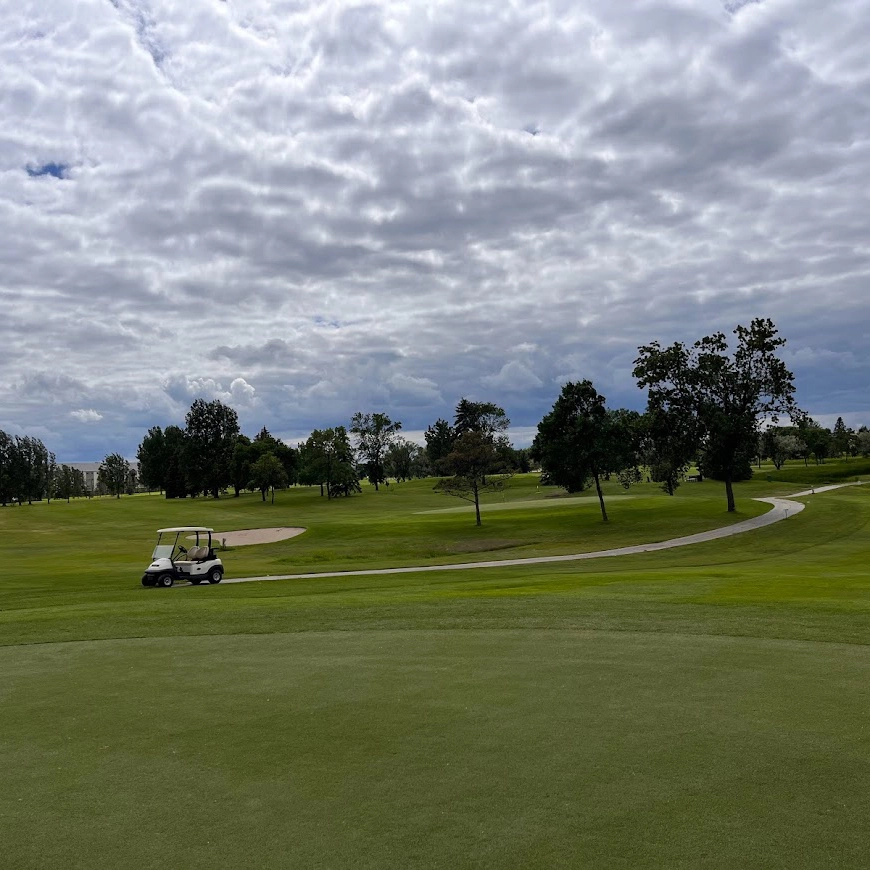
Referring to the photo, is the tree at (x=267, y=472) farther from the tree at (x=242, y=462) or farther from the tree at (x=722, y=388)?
the tree at (x=722, y=388)

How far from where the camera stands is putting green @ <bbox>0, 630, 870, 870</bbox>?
18.6 ft

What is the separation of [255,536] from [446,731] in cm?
5103

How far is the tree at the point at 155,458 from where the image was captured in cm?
14225

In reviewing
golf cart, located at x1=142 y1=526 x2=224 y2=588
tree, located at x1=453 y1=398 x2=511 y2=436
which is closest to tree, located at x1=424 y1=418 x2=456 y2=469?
tree, located at x1=453 y1=398 x2=511 y2=436

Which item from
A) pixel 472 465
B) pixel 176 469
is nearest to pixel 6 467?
pixel 176 469

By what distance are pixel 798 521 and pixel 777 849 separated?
50207mm

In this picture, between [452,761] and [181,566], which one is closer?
[452,761]

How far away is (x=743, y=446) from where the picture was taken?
193 ft

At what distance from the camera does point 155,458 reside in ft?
469

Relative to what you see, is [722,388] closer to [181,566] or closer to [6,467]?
[181,566]

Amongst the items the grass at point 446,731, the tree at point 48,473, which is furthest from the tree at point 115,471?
the grass at point 446,731

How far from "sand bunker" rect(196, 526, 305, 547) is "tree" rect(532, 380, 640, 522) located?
19935 millimetres

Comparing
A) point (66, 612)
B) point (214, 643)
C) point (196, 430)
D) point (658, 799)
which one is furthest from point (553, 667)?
point (196, 430)

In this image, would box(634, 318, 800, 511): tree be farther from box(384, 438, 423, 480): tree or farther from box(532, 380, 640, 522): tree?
box(384, 438, 423, 480): tree
